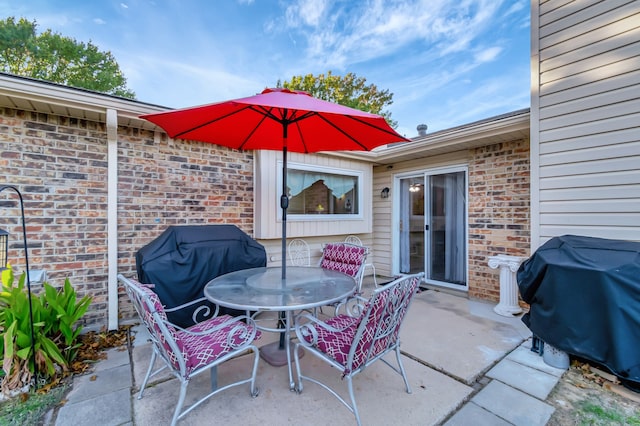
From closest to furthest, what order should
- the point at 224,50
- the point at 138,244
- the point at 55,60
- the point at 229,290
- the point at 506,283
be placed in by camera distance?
the point at 229,290 < the point at 138,244 < the point at 506,283 < the point at 224,50 < the point at 55,60

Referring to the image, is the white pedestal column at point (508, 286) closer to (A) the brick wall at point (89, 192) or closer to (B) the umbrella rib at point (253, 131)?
(B) the umbrella rib at point (253, 131)

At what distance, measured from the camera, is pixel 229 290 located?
222 cm

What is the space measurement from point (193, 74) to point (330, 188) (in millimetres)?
6813

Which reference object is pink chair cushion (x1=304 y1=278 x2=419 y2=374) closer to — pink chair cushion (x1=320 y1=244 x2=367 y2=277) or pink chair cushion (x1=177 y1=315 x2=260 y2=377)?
pink chair cushion (x1=177 y1=315 x2=260 y2=377)

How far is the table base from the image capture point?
8.03ft

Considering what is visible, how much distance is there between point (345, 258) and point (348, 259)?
5 centimetres

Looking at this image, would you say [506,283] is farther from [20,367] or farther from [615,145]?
[20,367]

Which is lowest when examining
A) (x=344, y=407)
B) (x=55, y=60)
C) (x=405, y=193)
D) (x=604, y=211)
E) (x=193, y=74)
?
(x=344, y=407)

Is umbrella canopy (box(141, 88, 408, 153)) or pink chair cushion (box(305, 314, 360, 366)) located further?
umbrella canopy (box(141, 88, 408, 153))

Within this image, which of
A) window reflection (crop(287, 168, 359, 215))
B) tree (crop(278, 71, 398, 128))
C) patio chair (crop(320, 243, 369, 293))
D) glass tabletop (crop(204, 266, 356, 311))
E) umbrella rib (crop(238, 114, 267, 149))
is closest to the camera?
glass tabletop (crop(204, 266, 356, 311))

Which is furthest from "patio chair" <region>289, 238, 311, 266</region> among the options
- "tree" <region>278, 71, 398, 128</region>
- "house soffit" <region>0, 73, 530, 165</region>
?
"tree" <region>278, 71, 398, 128</region>

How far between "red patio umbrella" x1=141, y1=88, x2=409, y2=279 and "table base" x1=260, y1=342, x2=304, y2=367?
27.6 inches

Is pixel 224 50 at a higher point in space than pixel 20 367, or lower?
higher

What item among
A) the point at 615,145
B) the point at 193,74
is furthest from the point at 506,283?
the point at 193,74
